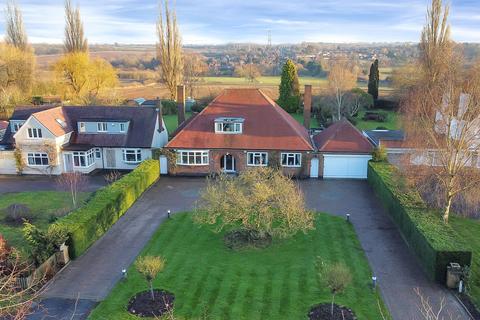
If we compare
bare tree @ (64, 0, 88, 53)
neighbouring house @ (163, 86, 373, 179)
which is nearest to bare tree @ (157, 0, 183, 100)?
bare tree @ (64, 0, 88, 53)

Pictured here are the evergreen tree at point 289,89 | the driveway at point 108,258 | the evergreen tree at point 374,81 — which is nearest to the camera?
the driveway at point 108,258

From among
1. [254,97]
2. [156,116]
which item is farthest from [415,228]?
[156,116]

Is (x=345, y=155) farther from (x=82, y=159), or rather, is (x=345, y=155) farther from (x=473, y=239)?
(x=82, y=159)

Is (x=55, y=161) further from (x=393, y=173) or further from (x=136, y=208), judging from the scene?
(x=393, y=173)

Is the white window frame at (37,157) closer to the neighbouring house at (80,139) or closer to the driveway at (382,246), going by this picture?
the neighbouring house at (80,139)

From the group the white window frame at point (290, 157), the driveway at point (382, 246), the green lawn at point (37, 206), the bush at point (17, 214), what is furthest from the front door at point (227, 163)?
the bush at point (17, 214)

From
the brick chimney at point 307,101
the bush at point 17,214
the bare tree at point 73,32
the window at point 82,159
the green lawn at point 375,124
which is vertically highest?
the bare tree at point 73,32
